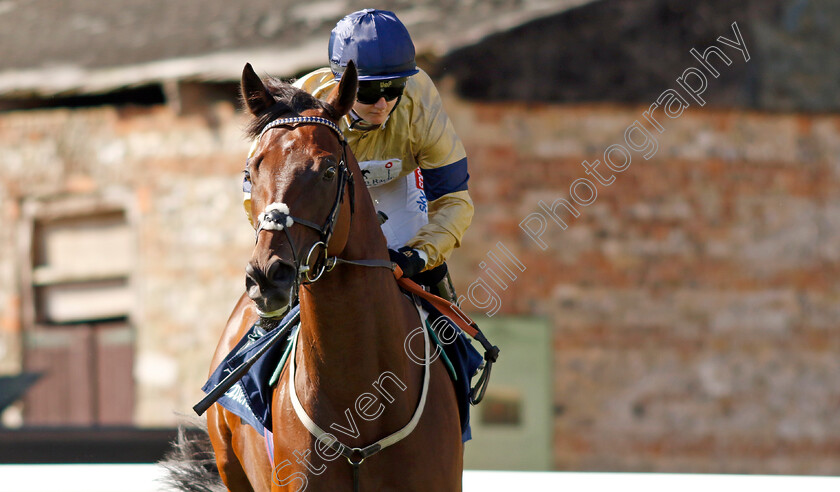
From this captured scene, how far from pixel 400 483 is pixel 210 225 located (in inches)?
312

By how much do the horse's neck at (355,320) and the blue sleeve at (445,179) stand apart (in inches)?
25.8

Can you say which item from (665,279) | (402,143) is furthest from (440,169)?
(665,279)

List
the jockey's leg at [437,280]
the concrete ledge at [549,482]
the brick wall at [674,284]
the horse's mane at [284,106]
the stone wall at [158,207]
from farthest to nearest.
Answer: the stone wall at [158,207] → the brick wall at [674,284] → the concrete ledge at [549,482] → the jockey's leg at [437,280] → the horse's mane at [284,106]

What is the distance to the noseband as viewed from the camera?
2820 mm

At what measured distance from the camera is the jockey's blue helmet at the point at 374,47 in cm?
360

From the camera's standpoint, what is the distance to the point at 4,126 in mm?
11812

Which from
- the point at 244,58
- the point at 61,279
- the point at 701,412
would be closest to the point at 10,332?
the point at 61,279

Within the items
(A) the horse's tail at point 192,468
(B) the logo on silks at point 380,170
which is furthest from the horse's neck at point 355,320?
(A) the horse's tail at point 192,468

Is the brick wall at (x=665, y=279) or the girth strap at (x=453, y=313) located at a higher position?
the brick wall at (x=665, y=279)

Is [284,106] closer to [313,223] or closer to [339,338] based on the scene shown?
[313,223]

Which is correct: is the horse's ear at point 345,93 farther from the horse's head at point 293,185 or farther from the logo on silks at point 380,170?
the logo on silks at point 380,170

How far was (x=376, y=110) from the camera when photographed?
3693 millimetres

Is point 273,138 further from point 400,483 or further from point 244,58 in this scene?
point 244,58

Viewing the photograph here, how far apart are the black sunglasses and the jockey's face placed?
19mm
